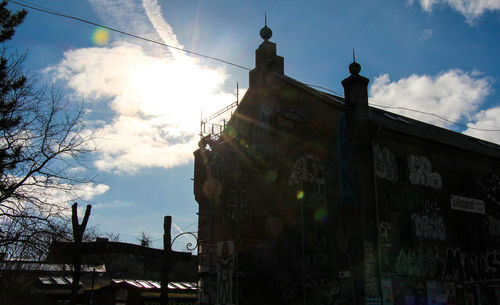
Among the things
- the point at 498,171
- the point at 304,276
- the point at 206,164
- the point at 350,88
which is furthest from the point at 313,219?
the point at 498,171

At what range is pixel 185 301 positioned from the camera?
28.6 metres

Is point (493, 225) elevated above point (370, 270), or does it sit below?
above

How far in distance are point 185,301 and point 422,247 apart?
15858 mm

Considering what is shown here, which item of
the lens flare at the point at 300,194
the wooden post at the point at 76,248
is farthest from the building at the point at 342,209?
the wooden post at the point at 76,248

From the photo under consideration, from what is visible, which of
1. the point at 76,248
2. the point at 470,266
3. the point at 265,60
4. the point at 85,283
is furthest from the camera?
the point at 85,283

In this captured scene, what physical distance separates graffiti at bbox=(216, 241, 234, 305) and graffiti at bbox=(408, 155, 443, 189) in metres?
8.67

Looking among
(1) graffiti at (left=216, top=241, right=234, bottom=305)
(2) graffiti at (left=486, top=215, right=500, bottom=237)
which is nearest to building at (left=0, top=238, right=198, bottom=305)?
(1) graffiti at (left=216, top=241, right=234, bottom=305)

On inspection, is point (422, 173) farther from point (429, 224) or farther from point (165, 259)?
point (165, 259)

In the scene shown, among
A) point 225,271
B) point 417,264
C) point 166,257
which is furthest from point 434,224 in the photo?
point 166,257

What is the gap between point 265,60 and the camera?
2592cm

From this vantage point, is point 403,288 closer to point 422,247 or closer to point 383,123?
point 422,247

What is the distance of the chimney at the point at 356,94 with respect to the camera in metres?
19.1

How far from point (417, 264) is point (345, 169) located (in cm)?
496

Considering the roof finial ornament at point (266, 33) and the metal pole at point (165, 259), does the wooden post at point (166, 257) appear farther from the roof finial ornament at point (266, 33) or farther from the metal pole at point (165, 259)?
the roof finial ornament at point (266, 33)
